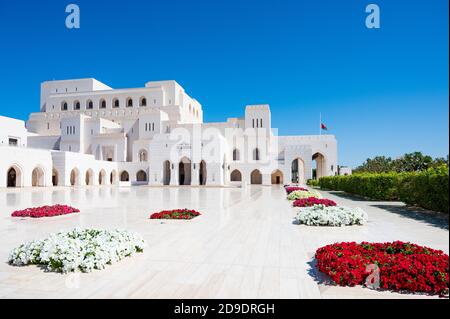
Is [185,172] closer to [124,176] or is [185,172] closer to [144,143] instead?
[144,143]

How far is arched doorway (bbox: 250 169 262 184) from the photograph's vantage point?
50.8 meters

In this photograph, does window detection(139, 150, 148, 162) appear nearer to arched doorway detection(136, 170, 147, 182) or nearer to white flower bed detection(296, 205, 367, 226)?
arched doorway detection(136, 170, 147, 182)

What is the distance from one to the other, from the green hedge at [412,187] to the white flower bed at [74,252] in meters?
8.35

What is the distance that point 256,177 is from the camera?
168 feet

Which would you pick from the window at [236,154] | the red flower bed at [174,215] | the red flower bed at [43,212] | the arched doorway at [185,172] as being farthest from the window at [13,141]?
the red flower bed at [174,215]

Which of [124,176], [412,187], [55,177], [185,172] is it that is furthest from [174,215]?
[124,176]

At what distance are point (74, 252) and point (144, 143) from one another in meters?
44.5

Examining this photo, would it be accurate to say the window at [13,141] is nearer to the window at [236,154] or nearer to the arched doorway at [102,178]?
the arched doorway at [102,178]

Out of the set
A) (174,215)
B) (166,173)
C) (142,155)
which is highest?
(142,155)

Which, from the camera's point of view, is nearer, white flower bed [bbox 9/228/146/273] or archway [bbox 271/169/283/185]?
white flower bed [bbox 9/228/146/273]

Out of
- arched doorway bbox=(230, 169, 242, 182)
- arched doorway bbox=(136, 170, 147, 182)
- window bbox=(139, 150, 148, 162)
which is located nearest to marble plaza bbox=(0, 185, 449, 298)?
arched doorway bbox=(136, 170, 147, 182)

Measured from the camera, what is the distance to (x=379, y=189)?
58.2ft

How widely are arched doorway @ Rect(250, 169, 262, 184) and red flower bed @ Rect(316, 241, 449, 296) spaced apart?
45569mm
